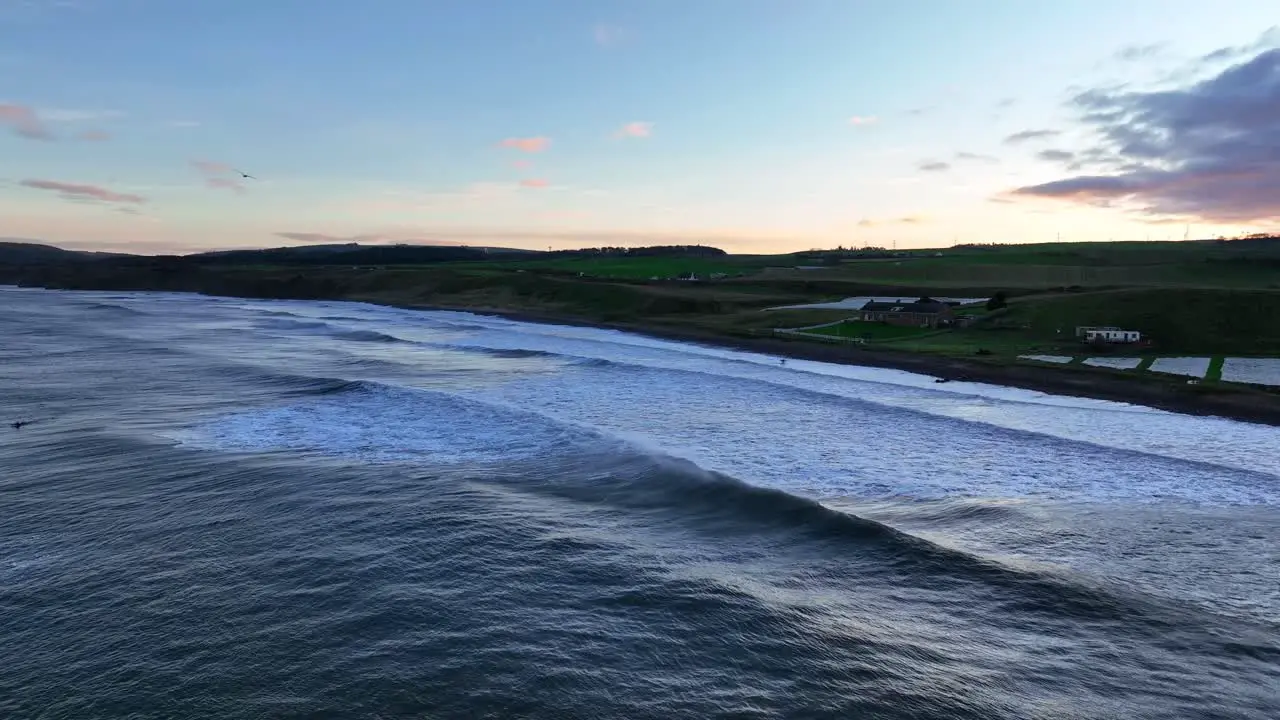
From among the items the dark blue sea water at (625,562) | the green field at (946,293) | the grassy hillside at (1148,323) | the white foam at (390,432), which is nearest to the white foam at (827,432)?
the white foam at (390,432)

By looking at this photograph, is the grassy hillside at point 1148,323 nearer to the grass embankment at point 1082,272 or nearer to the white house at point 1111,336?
the white house at point 1111,336

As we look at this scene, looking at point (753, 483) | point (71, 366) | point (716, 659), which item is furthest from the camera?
point (71, 366)

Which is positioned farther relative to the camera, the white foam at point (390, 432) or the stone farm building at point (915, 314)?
the stone farm building at point (915, 314)

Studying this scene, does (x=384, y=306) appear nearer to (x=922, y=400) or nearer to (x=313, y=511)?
(x=922, y=400)

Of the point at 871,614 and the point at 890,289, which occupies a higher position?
the point at 890,289

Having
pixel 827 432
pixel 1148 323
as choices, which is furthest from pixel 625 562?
pixel 1148 323

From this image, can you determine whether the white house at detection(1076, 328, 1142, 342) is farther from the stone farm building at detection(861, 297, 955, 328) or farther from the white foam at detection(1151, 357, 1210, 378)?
the stone farm building at detection(861, 297, 955, 328)

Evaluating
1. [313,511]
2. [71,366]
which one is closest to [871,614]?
[313,511]
